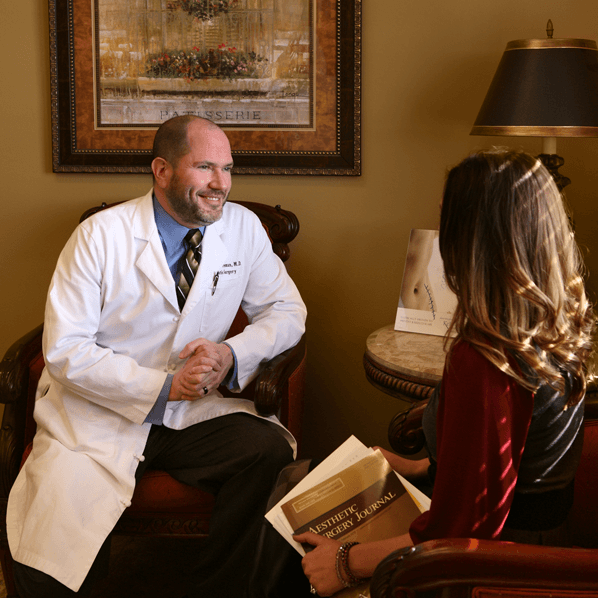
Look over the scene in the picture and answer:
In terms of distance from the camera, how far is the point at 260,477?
6.27ft

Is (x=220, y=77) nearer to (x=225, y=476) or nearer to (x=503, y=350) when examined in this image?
(x=225, y=476)

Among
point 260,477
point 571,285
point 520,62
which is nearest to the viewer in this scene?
point 571,285

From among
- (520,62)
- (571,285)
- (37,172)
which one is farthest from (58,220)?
(571,285)

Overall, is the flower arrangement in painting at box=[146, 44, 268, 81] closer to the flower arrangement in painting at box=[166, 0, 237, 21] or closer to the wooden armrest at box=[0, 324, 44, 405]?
the flower arrangement in painting at box=[166, 0, 237, 21]

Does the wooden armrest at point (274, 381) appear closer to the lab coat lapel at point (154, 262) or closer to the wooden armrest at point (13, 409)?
the lab coat lapel at point (154, 262)

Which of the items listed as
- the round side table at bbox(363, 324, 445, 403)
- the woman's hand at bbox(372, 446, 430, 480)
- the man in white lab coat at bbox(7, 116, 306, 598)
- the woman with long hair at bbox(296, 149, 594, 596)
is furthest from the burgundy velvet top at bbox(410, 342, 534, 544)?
the man in white lab coat at bbox(7, 116, 306, 598)

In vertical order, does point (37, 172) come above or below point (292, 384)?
above

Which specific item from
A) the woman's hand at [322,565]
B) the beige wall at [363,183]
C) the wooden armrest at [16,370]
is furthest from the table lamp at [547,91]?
the wooden armrest at [16,370]

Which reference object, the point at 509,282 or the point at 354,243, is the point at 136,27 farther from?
the point at 509,282

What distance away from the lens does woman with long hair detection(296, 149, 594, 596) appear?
3.21ft

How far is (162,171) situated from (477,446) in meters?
1.56

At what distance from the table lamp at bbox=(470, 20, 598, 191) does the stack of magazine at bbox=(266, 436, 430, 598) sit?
3.90 ft

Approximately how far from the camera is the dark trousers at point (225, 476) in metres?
1.85

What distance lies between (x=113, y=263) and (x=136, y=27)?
1115mm
